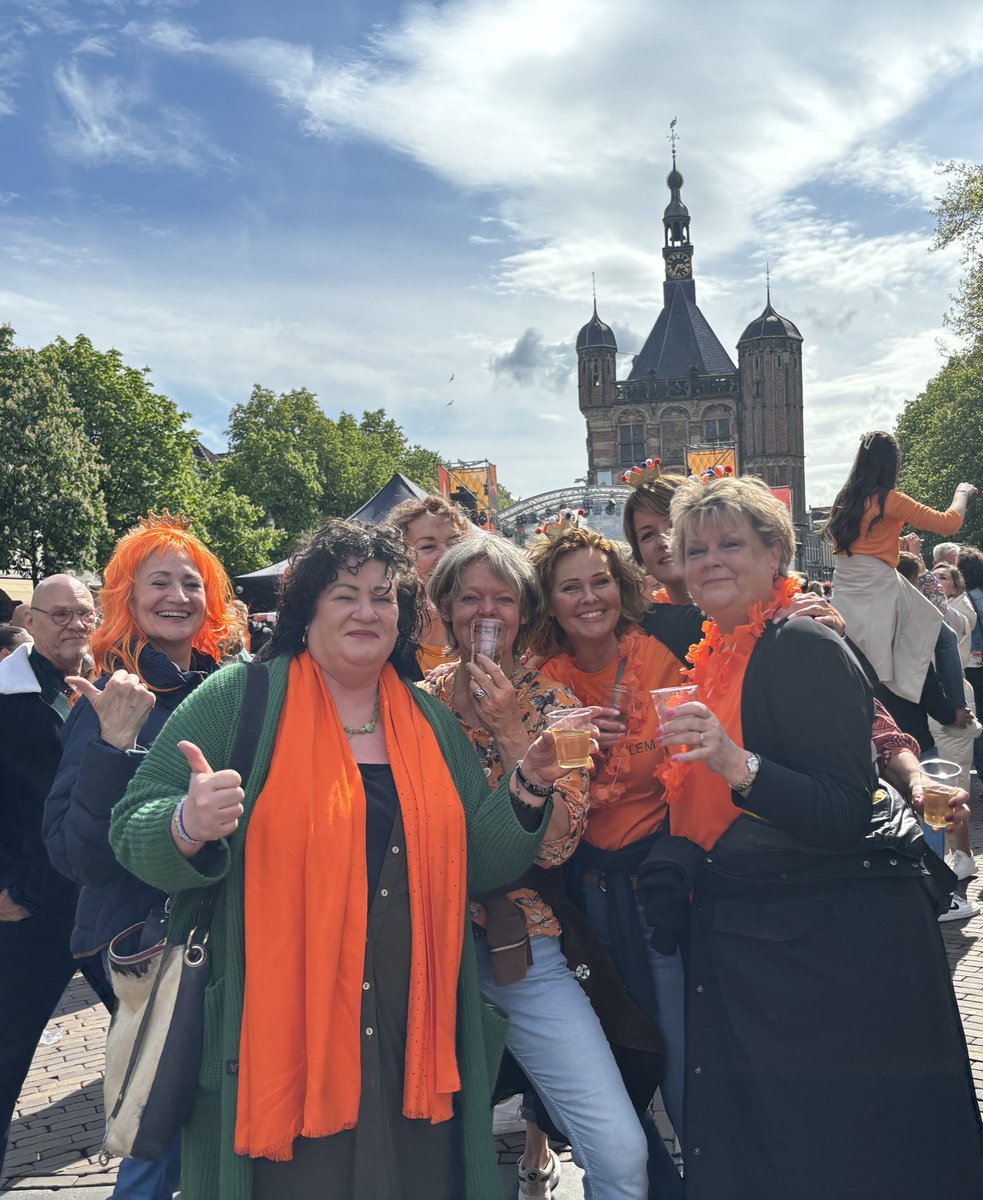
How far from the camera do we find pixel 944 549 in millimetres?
8586

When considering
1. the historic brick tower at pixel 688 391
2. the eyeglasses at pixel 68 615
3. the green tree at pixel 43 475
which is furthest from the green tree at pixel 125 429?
the historic brick tower at pixel 688 391

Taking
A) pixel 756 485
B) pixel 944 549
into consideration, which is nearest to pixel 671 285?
pixel 944 549

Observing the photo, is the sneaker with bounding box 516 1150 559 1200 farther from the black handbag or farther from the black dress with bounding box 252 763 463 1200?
the black handbag

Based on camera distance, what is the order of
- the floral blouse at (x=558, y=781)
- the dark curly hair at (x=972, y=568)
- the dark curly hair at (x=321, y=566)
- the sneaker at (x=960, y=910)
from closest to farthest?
the dark curly hair at (x=321, y=566) → the floral blouse at (x=558, y=781) → the sneaker at (x=960, y=910) → the dark curly hair at (x=972, y=568)

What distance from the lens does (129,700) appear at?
2420 millimetres

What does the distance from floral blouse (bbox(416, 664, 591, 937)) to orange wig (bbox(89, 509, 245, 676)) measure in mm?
798

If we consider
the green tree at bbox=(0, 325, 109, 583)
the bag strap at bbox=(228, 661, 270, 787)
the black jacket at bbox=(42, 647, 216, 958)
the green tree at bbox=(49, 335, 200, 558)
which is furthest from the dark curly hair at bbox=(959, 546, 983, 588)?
Result: the green tree at bbox=(49, 335, 200, 558)

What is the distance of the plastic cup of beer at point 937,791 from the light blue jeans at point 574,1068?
1.07 metres

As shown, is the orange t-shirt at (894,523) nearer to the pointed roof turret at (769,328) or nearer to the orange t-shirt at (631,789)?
the orange t-shirt at (631,789)

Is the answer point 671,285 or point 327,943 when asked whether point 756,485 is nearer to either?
point 327,943

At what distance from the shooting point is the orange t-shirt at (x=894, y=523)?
4340 mm

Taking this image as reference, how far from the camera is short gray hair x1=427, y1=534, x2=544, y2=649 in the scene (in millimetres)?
2916

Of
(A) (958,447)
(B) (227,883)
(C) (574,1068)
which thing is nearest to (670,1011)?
(C) (574,1068)

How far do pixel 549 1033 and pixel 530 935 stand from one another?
256 mm
